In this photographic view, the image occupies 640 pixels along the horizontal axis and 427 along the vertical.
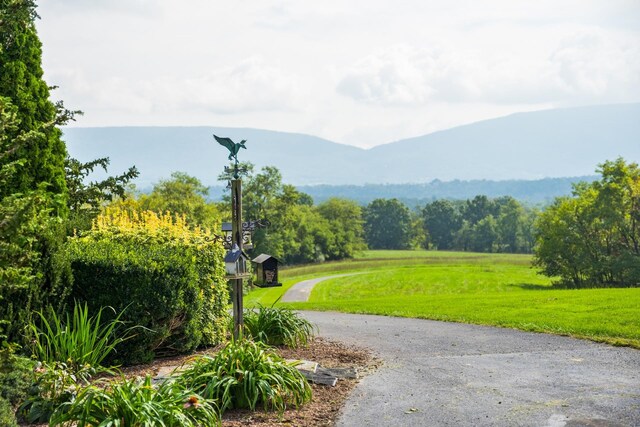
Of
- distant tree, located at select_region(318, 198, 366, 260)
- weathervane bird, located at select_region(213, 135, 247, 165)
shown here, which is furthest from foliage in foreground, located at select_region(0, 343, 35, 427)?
distant tree, located at select_region(318, 198, 366, 260)

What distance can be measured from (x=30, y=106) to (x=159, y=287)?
5.25 metres

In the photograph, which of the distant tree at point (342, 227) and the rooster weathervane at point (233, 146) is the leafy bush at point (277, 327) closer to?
the rooster weathervane at point (233, 146)

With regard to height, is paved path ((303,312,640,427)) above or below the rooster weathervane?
below

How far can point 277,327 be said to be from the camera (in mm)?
11156

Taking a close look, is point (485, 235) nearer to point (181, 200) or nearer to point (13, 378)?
point (181, 200)

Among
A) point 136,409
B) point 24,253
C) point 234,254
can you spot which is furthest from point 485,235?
point 136,409

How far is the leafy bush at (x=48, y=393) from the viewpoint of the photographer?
7047mm

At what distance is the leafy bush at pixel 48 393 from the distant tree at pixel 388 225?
114637mm

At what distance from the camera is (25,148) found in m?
12.3

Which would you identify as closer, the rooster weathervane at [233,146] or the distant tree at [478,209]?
the rooster weathervane at [233,146]

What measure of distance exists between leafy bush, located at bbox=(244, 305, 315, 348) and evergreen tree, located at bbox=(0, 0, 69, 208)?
161 inches

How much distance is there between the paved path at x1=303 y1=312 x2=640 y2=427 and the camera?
24.6 feet

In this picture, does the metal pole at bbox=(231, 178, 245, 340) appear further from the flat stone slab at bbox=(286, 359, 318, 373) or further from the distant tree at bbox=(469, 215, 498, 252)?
the distant tree at bbox=(469, 215, 498, 252)

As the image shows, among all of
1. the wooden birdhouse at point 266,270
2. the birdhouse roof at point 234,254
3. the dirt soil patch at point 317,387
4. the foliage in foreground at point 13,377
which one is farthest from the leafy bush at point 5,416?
the wooden birdhouse at point 266,270
